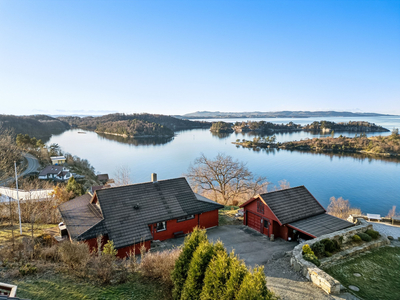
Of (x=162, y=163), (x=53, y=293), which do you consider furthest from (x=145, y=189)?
(x=162, y=163)

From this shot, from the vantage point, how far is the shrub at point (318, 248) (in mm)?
12945

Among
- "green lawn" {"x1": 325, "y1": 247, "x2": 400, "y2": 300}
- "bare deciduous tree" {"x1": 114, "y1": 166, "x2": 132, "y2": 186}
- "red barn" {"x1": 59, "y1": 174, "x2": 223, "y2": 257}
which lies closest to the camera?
"green lawn" {"x1": 325, "y1": 247, "x2": 400, "y2": 300}

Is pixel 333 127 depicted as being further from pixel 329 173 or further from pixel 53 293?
pixel 53 293

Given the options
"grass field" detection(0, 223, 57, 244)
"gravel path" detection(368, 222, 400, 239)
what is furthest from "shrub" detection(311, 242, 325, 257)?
"grass field" detection(0, 223, 57, 244)

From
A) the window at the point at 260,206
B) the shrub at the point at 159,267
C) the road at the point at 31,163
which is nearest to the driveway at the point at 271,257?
the window at the point at 260,206

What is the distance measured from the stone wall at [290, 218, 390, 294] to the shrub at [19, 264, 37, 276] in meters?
11.5

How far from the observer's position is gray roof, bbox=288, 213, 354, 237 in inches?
607

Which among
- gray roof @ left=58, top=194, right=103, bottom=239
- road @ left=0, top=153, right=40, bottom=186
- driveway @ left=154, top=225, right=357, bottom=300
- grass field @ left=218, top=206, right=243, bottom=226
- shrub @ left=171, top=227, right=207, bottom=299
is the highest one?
shrub @ left=171, top=227, right=207, bottom=299

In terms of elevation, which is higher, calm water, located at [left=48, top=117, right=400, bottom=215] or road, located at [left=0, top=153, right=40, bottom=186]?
road, located at [left=0, top=153, right=40, bottom=186]

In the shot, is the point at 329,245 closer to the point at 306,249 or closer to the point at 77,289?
the point at 306,249

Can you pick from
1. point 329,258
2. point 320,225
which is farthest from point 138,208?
point 320,225

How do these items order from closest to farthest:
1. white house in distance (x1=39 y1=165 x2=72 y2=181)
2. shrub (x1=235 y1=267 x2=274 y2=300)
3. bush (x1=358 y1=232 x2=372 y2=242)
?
shrub (x1=235 y1=267 x2=274 y2=300)
bush (x1=358 y1=232 x2=372 y2=242)
white house in distance (x1=39 y1=165 x2=72 y2=181)

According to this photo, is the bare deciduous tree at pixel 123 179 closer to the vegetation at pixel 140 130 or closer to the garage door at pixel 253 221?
the garage door at pixel 253 221

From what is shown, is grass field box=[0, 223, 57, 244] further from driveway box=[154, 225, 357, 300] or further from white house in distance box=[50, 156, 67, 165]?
white house in distance box=[50, 156, 67, 165]
